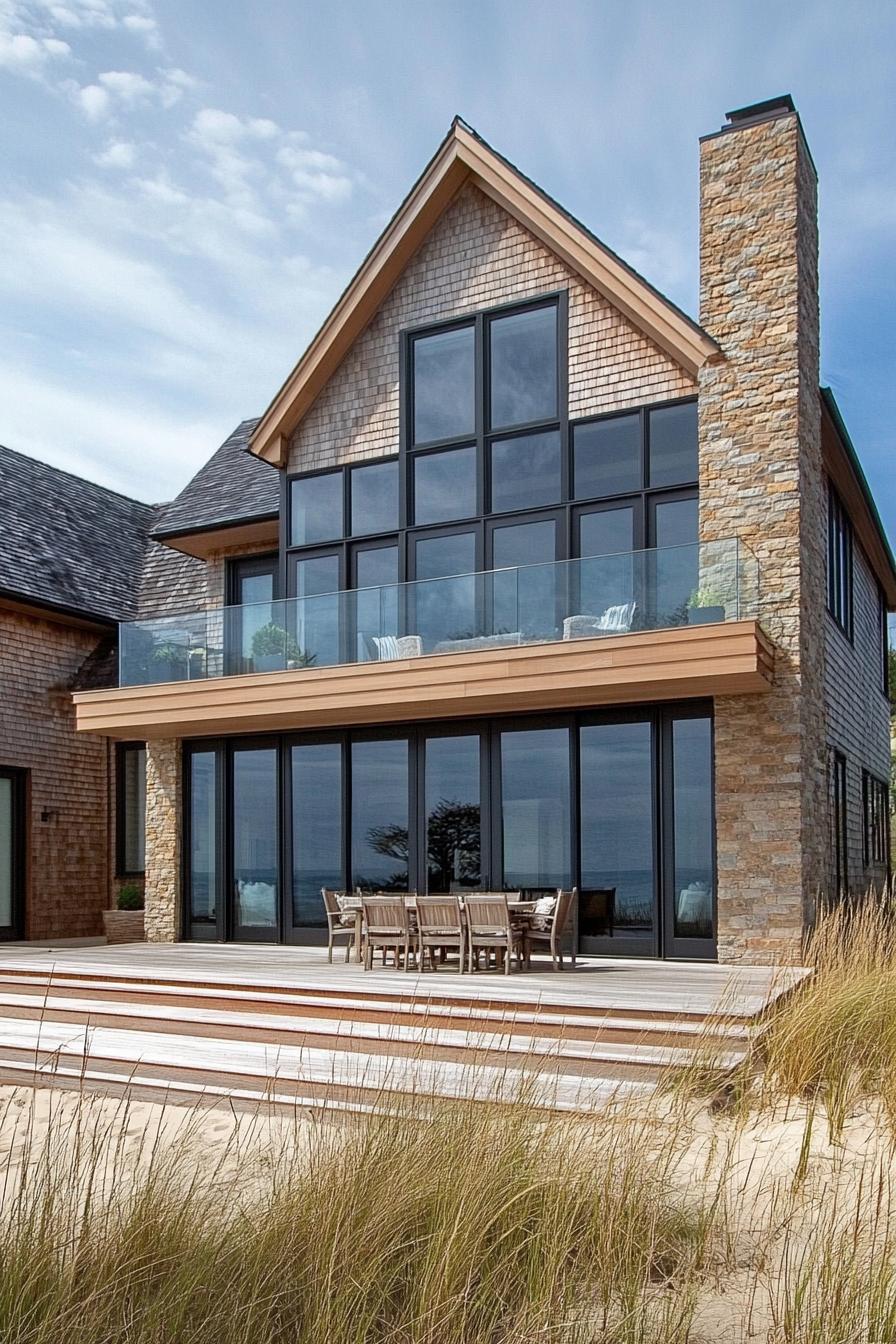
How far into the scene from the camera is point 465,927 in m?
11.1

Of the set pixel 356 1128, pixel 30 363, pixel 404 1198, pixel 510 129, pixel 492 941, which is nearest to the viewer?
pixel 404 1198

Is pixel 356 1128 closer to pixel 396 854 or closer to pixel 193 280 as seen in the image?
pixel 396 854

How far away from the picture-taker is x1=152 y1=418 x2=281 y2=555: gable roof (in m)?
16.2

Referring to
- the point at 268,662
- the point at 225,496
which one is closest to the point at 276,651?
the point at 268,662

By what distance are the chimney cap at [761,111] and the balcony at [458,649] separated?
475 cm

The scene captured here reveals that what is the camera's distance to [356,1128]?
4344 mm

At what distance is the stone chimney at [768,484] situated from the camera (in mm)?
12000

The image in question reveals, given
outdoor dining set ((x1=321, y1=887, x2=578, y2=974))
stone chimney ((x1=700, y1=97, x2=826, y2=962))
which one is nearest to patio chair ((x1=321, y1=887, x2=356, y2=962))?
outdoor dining set ((x1=321, y1=887, x2=578, y2=974))

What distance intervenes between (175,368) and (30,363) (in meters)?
3.29

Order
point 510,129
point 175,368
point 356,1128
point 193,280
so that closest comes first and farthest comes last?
1. point 356,1128
2. point 510,129
3. point 193,280
4. point 175,368

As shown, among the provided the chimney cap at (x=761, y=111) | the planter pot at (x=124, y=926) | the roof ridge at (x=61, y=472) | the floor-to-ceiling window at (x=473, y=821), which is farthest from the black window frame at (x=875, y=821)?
the roof ridge at (x=61, y=472)

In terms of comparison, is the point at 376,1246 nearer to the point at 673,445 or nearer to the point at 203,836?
the point at 673,445

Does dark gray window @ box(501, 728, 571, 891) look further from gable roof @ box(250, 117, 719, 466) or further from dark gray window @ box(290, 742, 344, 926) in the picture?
gable roof @ box(250, 117, 719, 466)

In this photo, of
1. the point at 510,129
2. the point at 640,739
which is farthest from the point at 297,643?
the point at 510,129
